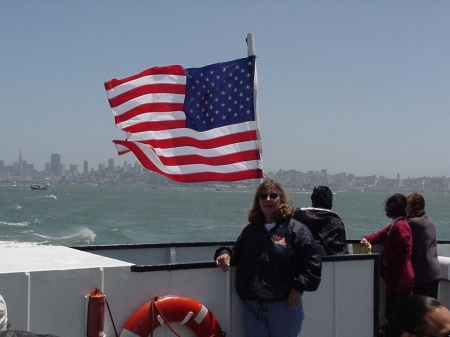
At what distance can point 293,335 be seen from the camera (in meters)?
5.21

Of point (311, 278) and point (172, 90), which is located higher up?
point (172, 90)

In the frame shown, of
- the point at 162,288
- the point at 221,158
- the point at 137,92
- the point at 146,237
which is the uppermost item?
the point at 137,92

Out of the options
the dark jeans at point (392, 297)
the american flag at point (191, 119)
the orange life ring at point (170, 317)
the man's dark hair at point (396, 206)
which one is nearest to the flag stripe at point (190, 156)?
the american flag at point (191, 119)

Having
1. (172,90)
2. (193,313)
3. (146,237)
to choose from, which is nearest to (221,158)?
(172,90)

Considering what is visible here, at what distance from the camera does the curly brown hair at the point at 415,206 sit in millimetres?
6677

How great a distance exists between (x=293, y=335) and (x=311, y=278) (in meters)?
0.49

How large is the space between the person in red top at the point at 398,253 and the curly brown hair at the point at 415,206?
268 millimetres

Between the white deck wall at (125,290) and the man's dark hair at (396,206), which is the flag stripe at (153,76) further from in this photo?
the man's dark hair at (396,206)

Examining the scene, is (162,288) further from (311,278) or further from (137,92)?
(137,92)

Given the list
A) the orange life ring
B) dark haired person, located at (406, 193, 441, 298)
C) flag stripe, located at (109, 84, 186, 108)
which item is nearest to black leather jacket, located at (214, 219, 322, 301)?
the orange life ring

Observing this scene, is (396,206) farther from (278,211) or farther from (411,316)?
(411,316)

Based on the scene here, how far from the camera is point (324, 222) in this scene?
6.19 meters

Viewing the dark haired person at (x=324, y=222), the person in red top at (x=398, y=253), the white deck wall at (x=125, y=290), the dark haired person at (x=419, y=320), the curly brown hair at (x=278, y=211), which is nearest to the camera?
the dark haired person at (x=419, y=320)

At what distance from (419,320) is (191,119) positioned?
18.7 ft
